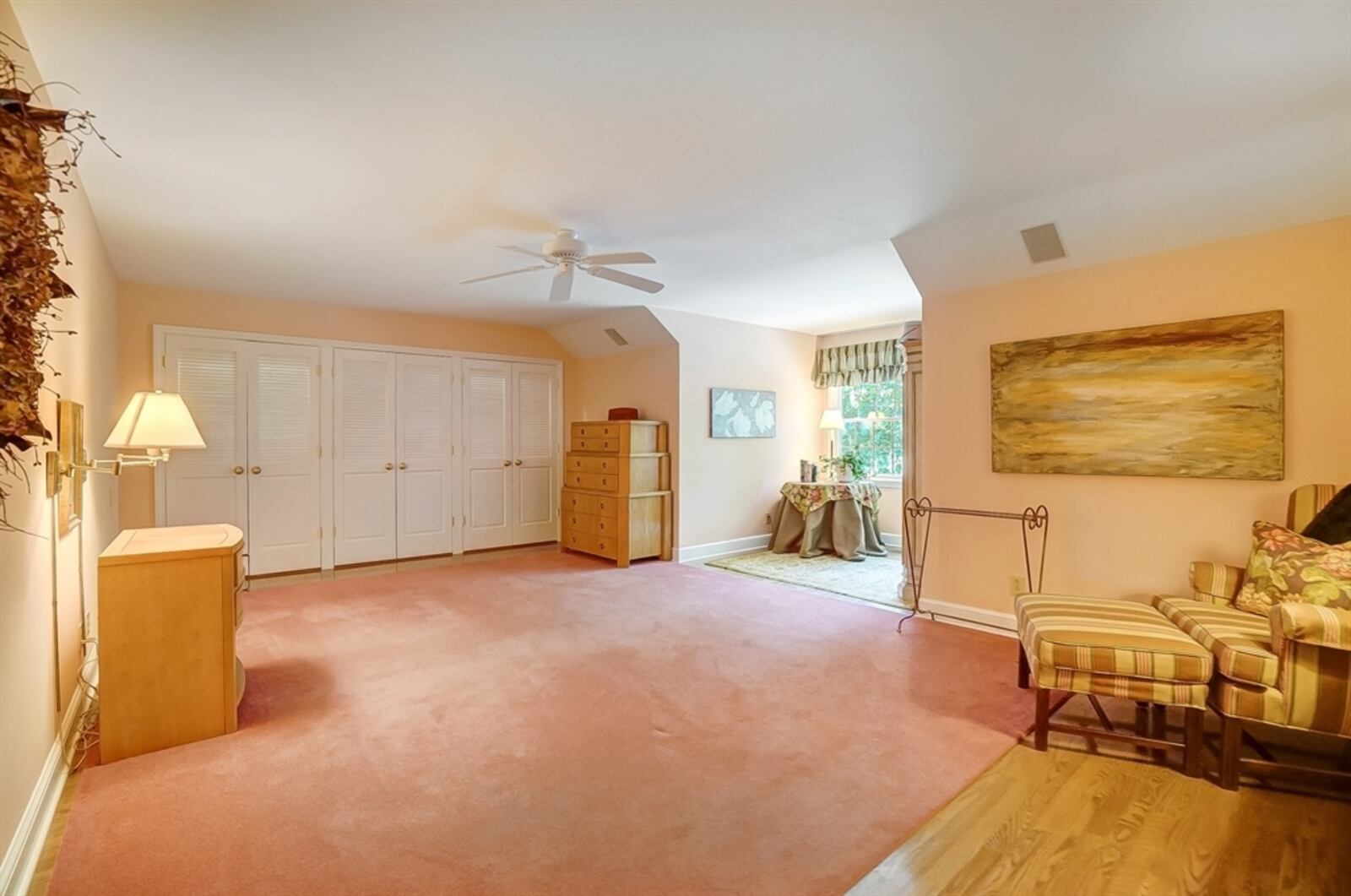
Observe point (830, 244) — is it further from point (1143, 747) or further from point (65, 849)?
point (65, 849)

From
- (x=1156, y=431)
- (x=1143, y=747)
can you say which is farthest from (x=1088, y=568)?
(x=1143, y=747)

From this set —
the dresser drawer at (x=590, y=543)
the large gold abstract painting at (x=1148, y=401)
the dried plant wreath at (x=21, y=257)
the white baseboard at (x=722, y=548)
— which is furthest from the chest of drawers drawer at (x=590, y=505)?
the dried plant wreath at (x=21, y=257)

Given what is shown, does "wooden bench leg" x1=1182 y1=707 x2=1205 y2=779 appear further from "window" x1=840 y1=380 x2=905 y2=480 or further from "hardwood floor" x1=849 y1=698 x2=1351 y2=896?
"window" x1=840 y1=380 x2=905 y2=480

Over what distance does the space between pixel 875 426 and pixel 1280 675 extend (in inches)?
194

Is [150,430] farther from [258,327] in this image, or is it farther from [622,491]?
[622,491]

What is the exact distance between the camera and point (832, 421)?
267 inches

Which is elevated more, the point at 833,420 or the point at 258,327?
the point at 258,327

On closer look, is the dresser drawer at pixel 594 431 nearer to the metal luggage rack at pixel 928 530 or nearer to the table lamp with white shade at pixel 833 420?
the table lamp with white shade at pixel 833 420

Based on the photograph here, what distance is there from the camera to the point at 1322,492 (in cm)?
265

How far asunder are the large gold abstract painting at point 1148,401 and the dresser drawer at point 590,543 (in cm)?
341

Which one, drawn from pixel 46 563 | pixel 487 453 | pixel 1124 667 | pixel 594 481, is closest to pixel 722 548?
pixel 594 481

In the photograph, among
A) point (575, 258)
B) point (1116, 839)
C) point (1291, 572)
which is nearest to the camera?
point (1116, 839)

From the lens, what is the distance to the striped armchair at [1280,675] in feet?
6.34

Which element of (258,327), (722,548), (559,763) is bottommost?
(559,763)
